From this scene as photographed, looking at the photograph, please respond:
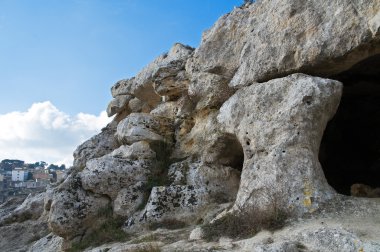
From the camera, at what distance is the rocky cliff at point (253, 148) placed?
732cm

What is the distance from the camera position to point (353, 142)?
14.6 m

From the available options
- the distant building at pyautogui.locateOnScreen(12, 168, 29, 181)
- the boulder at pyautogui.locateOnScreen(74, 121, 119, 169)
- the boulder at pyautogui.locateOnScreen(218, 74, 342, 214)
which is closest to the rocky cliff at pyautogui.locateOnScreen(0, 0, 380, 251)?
the boulder at pyautogui.locateOnScreen(218, 74, 342, 214)

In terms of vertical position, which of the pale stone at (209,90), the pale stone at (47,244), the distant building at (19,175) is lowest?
the pale stone at (47,244)

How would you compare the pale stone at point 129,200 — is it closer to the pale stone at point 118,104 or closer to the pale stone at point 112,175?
the pale stone at point 112,175

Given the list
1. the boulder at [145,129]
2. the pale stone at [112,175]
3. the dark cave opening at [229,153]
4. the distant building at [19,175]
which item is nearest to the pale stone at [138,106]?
the boulder at [145,129]

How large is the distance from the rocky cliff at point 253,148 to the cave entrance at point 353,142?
0.16ft

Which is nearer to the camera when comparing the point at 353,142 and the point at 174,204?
the point at 174,204

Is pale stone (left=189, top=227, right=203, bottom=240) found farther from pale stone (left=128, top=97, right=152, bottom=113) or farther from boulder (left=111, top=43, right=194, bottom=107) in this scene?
pale stone (left=128, top=97, right=152, bottom=113)

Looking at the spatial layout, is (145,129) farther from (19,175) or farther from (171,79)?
(19,175)

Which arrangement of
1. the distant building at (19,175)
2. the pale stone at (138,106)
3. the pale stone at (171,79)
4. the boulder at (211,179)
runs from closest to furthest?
the boulder at (211,179) < the pale stone at (171,79) < the pale stone at (138,106) < the distant building at (19,175)

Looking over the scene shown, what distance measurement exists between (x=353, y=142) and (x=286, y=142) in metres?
7.63

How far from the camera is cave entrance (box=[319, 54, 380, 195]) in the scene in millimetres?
12914

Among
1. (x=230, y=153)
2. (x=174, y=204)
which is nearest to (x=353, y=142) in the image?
(x=230, y=153)

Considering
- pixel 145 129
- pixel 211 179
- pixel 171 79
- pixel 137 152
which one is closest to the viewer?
pixel 211 179
